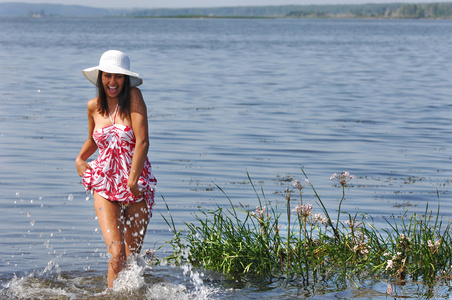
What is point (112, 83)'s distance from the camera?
226 inches

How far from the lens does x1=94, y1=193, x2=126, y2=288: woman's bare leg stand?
5637 millimetres

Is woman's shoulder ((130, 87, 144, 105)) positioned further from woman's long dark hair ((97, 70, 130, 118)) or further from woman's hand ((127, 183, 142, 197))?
woman's hand ((127, 183, 142, 197))

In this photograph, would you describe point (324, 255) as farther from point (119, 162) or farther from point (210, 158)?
point (210, 158)

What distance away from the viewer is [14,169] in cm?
1227

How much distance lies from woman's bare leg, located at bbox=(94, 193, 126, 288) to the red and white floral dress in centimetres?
7

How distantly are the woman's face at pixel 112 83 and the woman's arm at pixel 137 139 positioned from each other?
137 millimetres

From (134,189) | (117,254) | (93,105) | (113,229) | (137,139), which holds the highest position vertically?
(93,105)

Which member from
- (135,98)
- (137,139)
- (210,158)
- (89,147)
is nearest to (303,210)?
(137,139)

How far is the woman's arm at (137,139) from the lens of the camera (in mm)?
5574

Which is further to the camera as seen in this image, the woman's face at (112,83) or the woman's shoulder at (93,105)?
the woman's shoulder at (93,105)

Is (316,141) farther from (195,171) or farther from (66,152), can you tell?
(66,152)

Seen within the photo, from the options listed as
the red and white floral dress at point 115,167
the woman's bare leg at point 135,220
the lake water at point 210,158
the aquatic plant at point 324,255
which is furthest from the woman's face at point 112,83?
the aquatic plant at point 324,255

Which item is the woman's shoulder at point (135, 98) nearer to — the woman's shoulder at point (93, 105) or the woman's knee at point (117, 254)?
the woman's shoulder at point (93, 105)

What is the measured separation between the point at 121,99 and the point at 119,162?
1.73 feet
